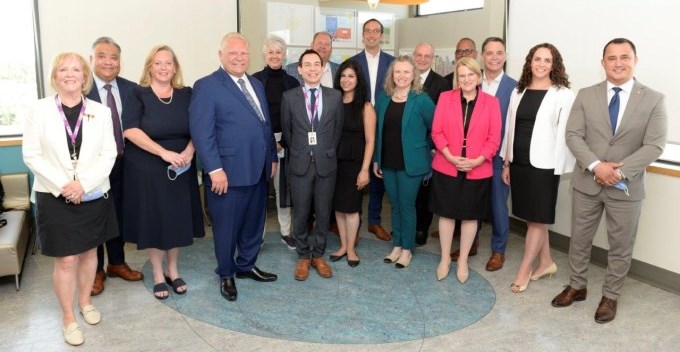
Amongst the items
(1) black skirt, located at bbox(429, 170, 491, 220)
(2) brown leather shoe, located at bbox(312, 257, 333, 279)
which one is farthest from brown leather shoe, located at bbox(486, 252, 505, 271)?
(2) brown leather shoe, located at bbox(312, 257, 333, 279)

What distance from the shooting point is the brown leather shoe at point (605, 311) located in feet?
11.0

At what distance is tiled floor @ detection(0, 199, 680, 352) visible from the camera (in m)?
3.01

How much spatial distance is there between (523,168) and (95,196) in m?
2.67

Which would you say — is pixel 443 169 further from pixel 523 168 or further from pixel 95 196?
pixel 95 196

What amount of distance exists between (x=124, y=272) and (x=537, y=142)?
117 inches

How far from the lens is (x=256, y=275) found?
3918mm

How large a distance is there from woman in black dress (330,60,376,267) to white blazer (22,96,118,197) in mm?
1686

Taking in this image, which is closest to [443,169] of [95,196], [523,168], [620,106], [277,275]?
[523,168]

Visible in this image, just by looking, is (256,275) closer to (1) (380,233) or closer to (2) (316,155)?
(2) (316,155)

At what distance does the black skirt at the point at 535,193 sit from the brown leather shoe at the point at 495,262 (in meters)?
0.63

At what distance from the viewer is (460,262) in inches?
159

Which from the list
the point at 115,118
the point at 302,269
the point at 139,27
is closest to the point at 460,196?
the point at 302,269

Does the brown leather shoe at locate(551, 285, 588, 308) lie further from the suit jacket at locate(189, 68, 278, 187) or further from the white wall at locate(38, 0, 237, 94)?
the white wall at locate(38, 0, 237, 94)

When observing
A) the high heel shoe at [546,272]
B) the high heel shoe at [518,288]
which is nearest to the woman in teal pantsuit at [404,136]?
the high heel shoe at [518,288]
